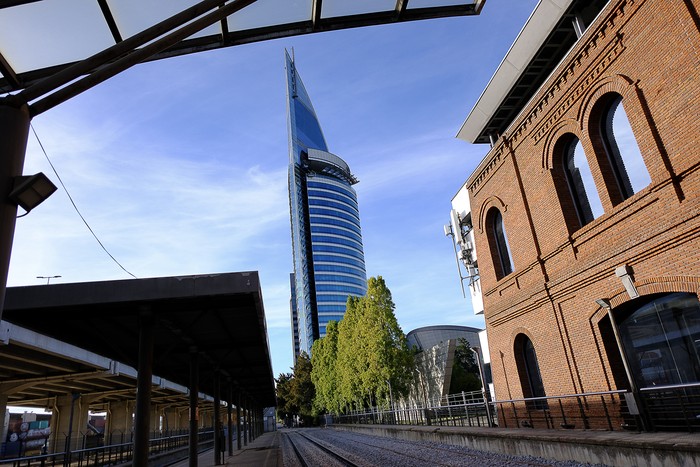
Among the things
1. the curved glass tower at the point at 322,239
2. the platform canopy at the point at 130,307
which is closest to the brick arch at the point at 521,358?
the platform canopy at the point at 130,307

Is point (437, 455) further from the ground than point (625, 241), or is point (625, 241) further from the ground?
point (625, 241)

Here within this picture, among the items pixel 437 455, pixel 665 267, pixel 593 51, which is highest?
pixel 593 51

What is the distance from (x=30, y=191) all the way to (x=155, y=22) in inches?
91.7

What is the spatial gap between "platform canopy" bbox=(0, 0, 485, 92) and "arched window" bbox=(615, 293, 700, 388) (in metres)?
9.69

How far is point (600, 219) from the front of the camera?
1244cm

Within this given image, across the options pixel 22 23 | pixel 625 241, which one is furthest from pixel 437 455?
pixel 22 23

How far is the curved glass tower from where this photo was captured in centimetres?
15000

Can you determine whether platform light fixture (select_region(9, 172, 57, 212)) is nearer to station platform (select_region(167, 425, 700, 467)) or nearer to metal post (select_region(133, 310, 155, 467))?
metal post (select_region(133, 310, 155, 467))

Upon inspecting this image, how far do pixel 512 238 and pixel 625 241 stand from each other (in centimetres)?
579

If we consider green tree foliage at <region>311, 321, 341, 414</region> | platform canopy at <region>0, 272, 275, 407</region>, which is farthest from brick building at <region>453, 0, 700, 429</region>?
green tree foliage at <region>311, 321, 341, 414</region>

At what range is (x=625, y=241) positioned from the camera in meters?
11.4

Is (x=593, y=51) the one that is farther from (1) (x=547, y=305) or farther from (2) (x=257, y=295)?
(2) (x=257, y=295)

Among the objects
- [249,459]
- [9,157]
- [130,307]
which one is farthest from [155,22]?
[249,459]

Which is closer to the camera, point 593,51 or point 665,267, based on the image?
point 665,267
